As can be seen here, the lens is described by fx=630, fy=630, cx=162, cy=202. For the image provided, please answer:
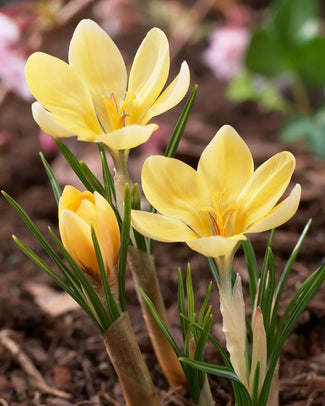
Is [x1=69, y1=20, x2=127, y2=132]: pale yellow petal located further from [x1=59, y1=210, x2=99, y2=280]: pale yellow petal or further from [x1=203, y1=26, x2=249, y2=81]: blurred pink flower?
[x1=203, y1=26, x2=249, y2=81]: blurred pink flower

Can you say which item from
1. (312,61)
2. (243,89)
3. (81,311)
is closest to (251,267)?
(81,311)

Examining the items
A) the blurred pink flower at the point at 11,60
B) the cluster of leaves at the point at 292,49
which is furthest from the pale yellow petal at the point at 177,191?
the cluster of leaves at the point at 292,49

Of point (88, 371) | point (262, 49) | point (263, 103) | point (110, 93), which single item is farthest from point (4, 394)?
point (263, 103)

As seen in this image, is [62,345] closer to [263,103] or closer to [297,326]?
[297,326]

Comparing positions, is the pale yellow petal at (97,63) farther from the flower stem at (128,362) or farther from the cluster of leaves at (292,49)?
the cluster of leaves at (292,49)

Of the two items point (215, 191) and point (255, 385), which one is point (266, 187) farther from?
point (255, 385)

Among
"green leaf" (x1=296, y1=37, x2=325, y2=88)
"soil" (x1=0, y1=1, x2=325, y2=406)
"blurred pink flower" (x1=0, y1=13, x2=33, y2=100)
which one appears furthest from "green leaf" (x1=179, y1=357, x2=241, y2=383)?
"green leaf" (x1=296, y1=37, x2=325, y2=88)

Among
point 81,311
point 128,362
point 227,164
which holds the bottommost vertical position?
point 81,311
